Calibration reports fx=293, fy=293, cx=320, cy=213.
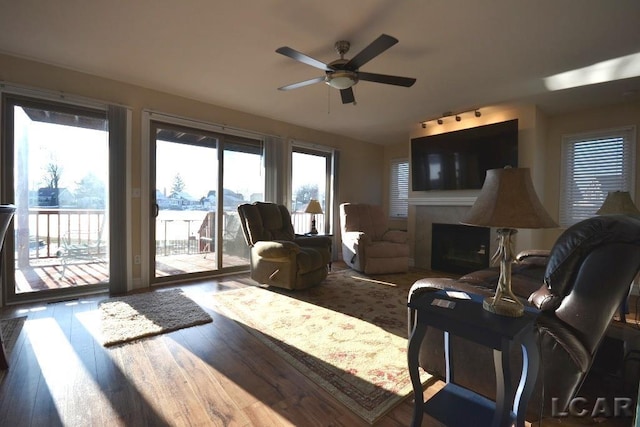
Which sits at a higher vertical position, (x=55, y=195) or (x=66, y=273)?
(x=55, y=195)

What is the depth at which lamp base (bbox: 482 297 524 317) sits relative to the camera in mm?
1236

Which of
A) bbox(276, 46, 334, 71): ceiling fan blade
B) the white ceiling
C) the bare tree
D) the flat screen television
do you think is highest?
the white ceiling

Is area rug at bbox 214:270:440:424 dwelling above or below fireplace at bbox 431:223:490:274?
below

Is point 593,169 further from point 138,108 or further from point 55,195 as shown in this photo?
point 55,195

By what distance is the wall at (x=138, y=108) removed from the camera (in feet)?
9.59

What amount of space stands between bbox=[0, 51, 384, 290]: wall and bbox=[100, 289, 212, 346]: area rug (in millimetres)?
676

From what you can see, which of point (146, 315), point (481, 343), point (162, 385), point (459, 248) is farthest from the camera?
point (459, 248)

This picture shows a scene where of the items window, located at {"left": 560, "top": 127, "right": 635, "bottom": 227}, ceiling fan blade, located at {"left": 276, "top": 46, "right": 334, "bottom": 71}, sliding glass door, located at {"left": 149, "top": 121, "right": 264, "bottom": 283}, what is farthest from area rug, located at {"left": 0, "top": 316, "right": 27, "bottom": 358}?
window, located at {"left": 560, "top": 127, "right": 635, "bottom": 227}

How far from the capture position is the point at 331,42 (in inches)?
100

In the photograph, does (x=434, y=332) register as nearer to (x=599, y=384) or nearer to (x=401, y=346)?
(x=401, y=346)

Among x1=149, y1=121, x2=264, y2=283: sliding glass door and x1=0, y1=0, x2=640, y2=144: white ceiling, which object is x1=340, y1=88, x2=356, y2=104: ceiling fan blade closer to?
x1=0, y1=0, x2=640, y2=144: white ceiling

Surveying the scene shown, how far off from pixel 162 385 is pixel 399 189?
549 centimetres

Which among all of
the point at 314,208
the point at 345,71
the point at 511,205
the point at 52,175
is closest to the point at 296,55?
the point at 345,71

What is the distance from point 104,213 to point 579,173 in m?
6.11
